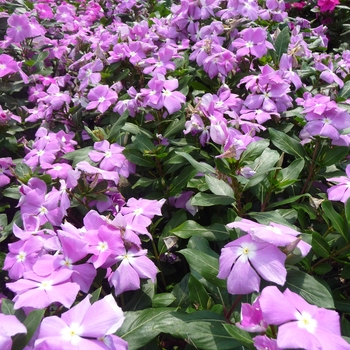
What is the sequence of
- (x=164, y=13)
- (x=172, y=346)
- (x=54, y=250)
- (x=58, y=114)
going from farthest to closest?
(x=164, y=13) < (x=58, y=114) < (x=172, y=346) < (x=54, y=250)

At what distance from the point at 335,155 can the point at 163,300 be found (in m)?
0.85

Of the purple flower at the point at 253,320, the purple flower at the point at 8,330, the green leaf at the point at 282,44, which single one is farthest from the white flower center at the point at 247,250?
the green leaf at the point at 282,44

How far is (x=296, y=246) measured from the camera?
0.89 m

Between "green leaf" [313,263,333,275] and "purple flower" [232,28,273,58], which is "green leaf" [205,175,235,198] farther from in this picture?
"purple flower" [232,28,273,58]

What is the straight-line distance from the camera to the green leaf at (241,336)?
0.81m

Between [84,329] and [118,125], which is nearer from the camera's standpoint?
[84,329]

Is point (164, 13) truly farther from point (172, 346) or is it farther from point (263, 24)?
point (172, 346)

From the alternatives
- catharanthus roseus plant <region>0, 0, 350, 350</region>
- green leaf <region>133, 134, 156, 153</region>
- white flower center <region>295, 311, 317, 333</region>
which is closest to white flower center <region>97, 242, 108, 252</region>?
catharanthus roseus plant <region>0, 0, 350, 350</region>

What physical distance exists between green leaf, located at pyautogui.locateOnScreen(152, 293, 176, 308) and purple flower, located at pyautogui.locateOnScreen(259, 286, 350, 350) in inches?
18.3

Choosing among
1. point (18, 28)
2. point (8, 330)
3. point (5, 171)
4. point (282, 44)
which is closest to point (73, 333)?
point (8, 330)

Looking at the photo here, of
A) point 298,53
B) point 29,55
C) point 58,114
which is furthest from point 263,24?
point 29,55

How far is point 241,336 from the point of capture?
32.0 inches

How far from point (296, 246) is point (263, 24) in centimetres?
208

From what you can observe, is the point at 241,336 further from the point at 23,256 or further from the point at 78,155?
the point at 78,155
